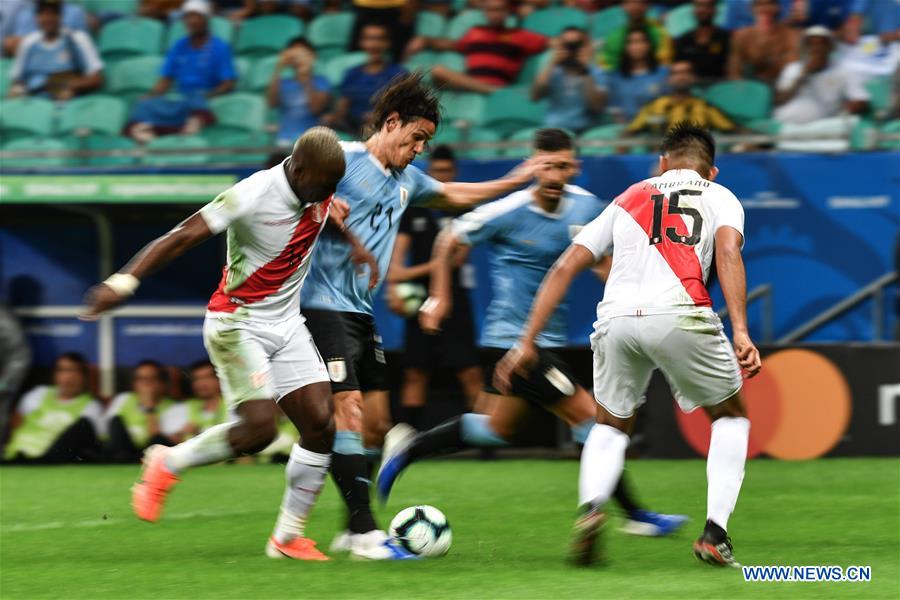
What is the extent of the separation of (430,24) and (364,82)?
1.14 metres

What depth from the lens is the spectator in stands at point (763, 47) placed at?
37.9 feet

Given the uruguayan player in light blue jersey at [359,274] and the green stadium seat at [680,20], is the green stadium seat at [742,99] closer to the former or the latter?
the green stadium seat at [680,20]

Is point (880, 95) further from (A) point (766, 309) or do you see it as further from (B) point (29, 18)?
(B) point (29, 18)

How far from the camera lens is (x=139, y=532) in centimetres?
744

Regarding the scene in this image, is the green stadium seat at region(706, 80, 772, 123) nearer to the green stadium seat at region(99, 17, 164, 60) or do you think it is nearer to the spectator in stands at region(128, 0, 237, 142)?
the spectator in stands at region(128, 0, 237, 142)

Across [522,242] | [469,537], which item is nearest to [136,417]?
[469,537]

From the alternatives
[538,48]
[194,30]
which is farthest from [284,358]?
[194,30]

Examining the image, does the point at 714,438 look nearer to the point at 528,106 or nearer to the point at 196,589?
the point at 196,589

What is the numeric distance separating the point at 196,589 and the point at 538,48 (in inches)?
306

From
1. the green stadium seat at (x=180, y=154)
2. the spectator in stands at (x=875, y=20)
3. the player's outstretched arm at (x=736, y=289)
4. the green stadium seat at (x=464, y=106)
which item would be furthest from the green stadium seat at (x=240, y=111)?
the player's outstretched arm at (x=736, y=289)

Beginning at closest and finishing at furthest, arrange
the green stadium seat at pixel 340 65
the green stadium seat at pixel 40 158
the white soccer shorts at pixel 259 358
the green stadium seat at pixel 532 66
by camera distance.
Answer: the white soccer shorts at pixel 259 358, the green stadium seat at pixel 532 66, the green stadium seat at pixel 340 65, the green stadium seat at pixel 40 158

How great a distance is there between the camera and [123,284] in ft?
18.2

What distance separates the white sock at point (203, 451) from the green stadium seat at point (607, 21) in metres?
7.21

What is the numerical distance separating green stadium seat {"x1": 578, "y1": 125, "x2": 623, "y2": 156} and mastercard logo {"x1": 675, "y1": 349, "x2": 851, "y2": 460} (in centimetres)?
223
